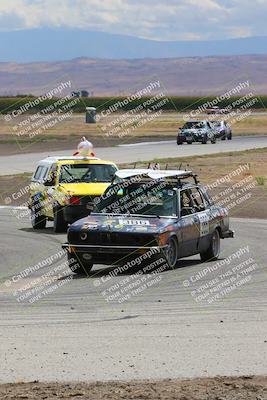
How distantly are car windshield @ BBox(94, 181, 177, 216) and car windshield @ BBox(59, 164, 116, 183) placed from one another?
617 centimetres

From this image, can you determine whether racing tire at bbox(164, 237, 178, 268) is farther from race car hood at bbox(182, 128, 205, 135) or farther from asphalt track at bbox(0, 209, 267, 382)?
race car hood at bbox(182, 128, 205, 135)

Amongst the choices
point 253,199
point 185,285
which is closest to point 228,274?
point 185,285

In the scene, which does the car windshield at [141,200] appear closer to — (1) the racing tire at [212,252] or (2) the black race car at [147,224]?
(2) the black race car at [147,224]

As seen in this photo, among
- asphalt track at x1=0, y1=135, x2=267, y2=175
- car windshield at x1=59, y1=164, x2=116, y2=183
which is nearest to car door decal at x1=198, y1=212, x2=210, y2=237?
car windshield at x1=59, y1=164, x2=116, y2=183

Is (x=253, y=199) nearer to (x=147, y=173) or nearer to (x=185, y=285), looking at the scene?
(x=147, y=173)

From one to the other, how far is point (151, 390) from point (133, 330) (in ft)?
10.9

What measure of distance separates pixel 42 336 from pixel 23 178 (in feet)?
94.2

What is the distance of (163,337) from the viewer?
10.9m

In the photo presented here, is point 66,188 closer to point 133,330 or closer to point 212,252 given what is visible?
point 212,252

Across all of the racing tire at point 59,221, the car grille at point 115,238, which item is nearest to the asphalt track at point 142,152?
the racing tire at point 59,221

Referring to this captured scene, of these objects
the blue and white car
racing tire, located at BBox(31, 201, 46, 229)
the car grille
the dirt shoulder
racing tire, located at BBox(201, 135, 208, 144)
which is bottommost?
racing tire, located at BBox(201, 135, 208, 144)

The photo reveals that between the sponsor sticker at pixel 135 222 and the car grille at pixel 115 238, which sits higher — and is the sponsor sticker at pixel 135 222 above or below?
above

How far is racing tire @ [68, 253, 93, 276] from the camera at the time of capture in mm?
17141

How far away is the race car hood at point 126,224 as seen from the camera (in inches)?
669
